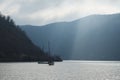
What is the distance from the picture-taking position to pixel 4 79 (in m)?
97.7

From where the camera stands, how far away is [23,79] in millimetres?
97125

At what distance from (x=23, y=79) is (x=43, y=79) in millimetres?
6099

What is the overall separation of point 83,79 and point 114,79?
9542mm

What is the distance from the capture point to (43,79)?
9825cm

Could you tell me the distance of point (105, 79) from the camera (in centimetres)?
9894

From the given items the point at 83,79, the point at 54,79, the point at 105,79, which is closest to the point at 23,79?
the point at 54,79

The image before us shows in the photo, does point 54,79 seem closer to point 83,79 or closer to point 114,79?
point 83,79

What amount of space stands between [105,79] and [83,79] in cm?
677

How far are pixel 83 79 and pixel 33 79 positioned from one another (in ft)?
50.9

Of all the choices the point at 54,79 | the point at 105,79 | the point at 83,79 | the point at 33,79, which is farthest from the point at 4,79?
the point at 105,79

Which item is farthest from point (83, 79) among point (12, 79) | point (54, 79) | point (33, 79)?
point (12, 79)

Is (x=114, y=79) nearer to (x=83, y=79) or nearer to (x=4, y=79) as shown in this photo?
(x=83, y=79)

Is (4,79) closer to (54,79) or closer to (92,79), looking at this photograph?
(54,79)

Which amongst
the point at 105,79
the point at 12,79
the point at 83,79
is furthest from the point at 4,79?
the point at 105,79
